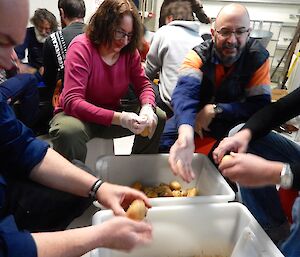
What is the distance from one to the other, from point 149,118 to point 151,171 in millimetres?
245

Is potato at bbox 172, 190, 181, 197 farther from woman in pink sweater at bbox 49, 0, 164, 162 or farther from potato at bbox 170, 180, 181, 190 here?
woman in pink sweater at bbox 49, 0, 164, 162

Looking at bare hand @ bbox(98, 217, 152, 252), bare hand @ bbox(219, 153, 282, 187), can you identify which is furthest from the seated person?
bare hand @ bbox(98, 217, 152, 252)

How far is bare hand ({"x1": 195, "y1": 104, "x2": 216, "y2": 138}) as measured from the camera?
4.33 feet

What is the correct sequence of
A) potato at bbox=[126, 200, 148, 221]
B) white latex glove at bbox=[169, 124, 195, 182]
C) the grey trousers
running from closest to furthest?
potato at bbox=[126, 200, 148, 221]
white latex glove at bbox=[169, 124, 195, 182]
the grey trousers

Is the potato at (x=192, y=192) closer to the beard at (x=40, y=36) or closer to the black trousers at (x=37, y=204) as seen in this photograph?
the black trousers at (x=37, y=204)

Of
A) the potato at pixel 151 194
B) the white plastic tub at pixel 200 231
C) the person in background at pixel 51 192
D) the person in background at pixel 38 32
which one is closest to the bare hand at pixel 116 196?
the person in background at pixel 51 192

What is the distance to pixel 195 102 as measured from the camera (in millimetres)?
1322

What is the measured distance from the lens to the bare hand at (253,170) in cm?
85

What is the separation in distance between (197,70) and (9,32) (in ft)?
2.95

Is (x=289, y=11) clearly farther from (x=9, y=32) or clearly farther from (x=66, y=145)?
(x=9, y=32)

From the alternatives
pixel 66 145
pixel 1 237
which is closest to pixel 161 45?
pixel 66 145

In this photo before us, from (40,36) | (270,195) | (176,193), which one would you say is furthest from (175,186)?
(40,36)

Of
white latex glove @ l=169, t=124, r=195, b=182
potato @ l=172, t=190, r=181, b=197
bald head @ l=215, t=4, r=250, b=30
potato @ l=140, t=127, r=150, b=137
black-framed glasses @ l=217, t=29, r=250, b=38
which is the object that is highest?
bald head @ l=215, t=4, r=250, b=30

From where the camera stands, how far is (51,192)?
903 mm
